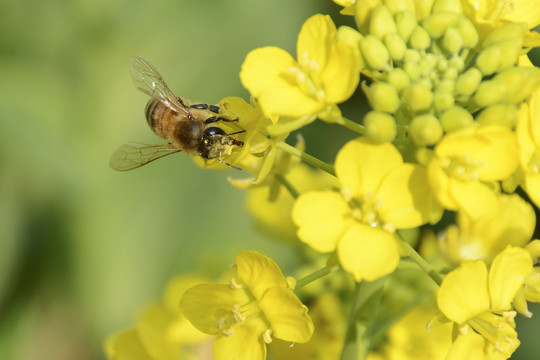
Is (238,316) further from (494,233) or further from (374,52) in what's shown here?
(494,233)

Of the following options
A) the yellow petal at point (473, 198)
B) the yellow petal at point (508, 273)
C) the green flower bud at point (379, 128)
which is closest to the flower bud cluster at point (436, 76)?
the green flower bud at point (379, 128)

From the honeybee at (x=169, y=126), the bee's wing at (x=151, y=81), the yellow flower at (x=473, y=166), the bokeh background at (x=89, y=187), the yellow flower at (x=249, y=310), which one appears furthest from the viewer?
the bokeh background at (x=89, y=187)

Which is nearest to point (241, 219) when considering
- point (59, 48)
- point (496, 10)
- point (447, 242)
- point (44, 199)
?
point (44, 199)

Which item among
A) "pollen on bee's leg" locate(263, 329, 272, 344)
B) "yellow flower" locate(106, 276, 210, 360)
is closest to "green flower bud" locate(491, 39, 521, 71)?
"pollen on bee's leg" locate(263, 329, 272, 344)

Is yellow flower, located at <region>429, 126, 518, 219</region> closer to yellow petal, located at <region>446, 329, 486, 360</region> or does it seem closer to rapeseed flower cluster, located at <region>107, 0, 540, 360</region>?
rapeseed flower cluster, located at <region>107, 0, 540, 360</region>

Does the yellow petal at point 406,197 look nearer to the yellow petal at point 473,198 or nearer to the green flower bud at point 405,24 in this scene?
the yellow petal at point 473,198

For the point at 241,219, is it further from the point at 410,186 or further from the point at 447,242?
the point at 410,186

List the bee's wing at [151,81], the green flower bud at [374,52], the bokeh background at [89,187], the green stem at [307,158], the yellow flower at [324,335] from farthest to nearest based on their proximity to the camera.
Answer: the bokeh background at [89,187] → the yellow flower at [324,335] → the bee's wing at [151,81] → the green stem at [307,158] → the green flower bud at [374,52]
